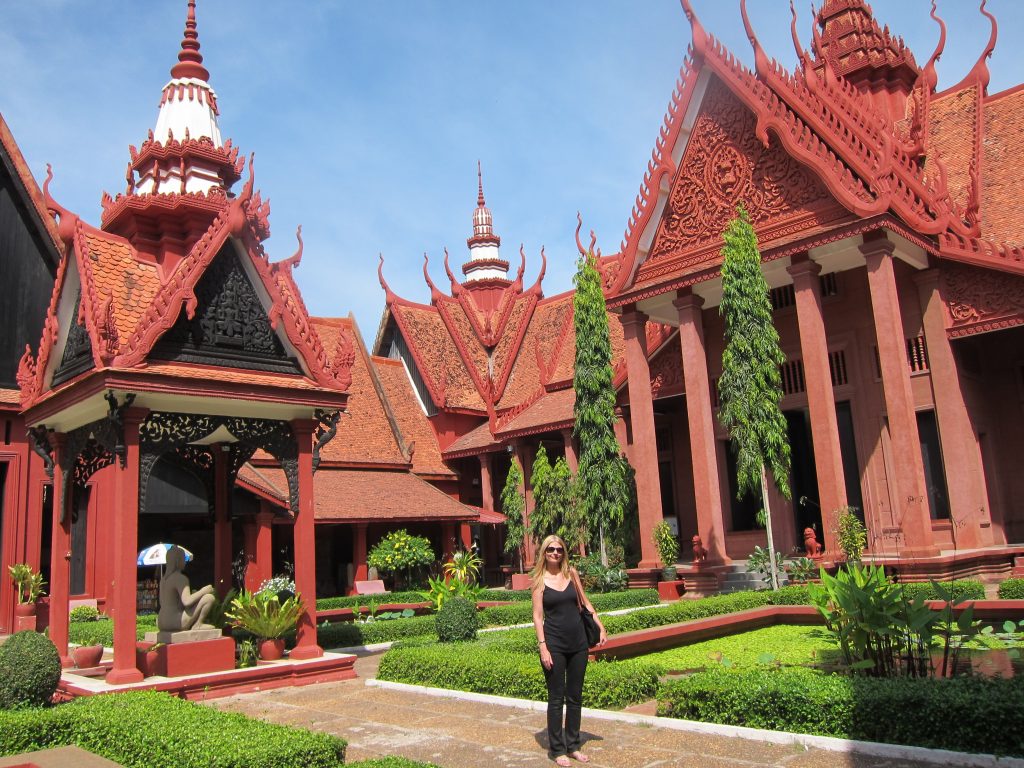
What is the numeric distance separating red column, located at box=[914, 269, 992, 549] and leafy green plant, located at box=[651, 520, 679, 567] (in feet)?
16.2

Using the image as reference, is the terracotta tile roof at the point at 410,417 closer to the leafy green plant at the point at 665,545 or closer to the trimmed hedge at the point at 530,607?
the leafy green plant at the point at 665,545

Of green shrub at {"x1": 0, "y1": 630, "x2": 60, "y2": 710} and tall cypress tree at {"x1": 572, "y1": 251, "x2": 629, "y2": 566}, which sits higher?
tall cypress tree at {"x1": 572, "y1": 251, "x2": 629, "y2": 566}

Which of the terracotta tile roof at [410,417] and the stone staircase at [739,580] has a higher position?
the terracotta tile roof at [410,417]

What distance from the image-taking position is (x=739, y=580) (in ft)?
52.5

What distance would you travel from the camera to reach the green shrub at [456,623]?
33.5 feet

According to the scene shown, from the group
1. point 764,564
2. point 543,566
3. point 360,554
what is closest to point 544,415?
point 360,554

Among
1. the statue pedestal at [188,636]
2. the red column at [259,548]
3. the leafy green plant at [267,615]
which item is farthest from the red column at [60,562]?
the red column at [259,548]

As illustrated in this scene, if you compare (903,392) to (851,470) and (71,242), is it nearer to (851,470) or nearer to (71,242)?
(851,470)

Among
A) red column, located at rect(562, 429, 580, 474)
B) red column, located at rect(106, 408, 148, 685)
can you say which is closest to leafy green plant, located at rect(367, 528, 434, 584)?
red column, located at rect(562, 429, 580, 474)

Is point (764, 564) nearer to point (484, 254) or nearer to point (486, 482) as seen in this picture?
point (486, 482)

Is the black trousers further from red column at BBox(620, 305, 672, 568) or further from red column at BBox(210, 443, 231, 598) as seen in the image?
red column at BBox(620, 305, 672, 568)

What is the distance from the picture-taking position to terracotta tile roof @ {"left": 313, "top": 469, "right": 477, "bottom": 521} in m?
21.2

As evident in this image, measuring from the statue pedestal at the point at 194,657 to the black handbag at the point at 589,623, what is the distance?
4.87 metres

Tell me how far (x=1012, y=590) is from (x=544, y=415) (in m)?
13.6
